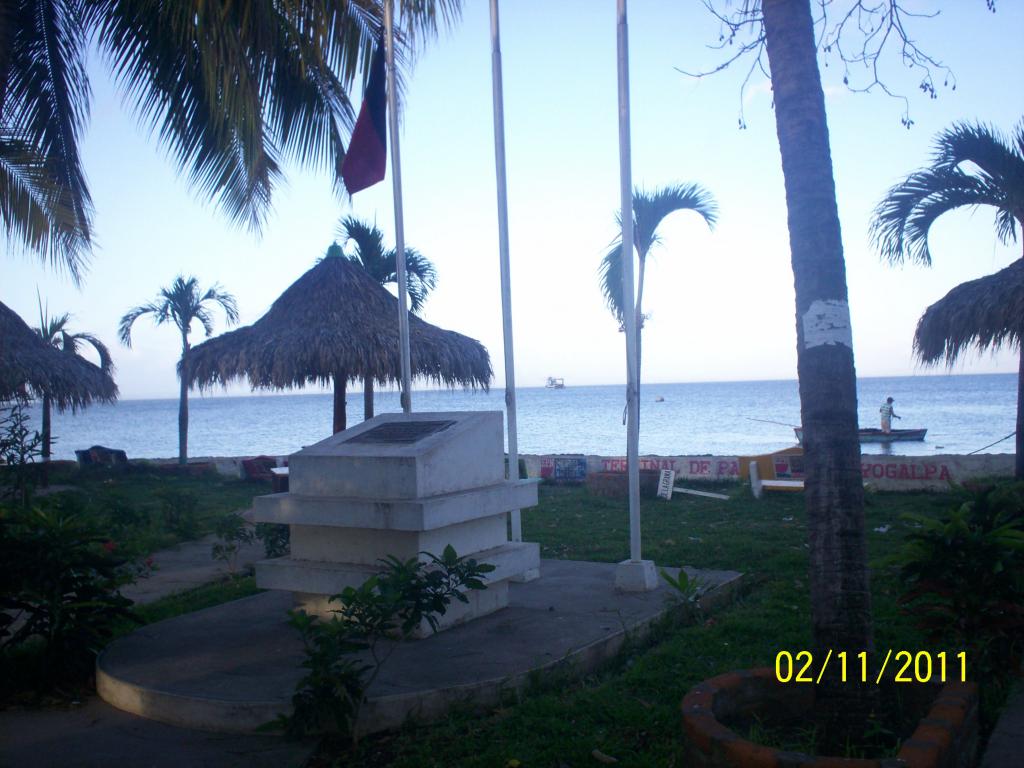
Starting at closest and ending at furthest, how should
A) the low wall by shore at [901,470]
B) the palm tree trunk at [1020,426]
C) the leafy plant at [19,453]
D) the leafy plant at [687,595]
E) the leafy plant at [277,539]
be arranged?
the leafy plant at [687,595], the leafy plant at [277,539], the leafy plant at [19,453], the palm tree trunk at [1020,426], the low wall by shore at [901,470]

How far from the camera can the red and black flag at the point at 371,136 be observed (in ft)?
27.7

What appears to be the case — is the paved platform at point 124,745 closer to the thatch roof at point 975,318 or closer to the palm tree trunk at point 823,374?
the palm tree trunk at point 823,374

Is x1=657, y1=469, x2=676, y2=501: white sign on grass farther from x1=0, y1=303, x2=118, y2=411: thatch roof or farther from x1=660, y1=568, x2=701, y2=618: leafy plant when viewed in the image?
x1=0, y1=303, x2=118, y2=411: thatch roof

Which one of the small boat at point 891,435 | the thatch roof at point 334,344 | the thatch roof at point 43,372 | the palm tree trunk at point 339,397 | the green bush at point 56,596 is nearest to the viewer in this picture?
the green bush at point 56,596

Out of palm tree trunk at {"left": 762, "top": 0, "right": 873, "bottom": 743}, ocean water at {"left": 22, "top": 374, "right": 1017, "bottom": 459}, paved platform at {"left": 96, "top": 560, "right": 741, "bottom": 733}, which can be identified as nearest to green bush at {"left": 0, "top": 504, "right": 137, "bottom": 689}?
paved platform at {"left": 96, "top": 560, "right": 741, "bottom": 733}

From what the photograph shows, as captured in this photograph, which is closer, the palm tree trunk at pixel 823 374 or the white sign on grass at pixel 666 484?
the palm tree trunk at pixel 823 374

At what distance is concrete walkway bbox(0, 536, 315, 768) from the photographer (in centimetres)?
418

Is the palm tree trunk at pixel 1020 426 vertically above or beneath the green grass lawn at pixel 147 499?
above

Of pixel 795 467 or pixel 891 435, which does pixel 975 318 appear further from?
pixel 891 435

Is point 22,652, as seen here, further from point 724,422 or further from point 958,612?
point 724,422

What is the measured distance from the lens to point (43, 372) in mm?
17125

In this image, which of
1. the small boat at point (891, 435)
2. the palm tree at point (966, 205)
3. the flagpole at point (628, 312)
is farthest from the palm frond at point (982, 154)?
the small boat at point (891, 435)

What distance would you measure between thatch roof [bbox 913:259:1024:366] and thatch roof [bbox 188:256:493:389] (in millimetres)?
7163
